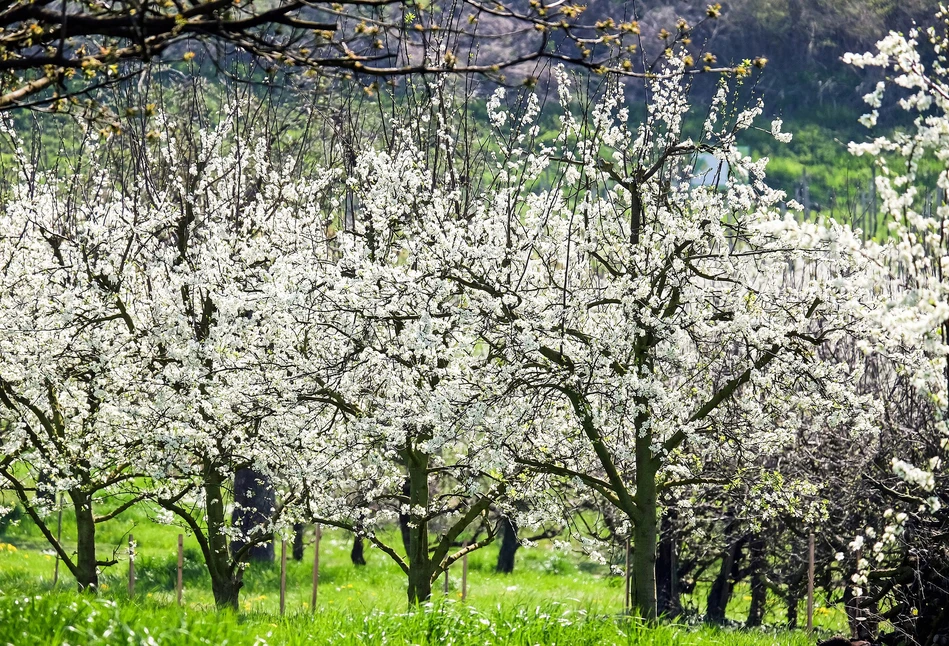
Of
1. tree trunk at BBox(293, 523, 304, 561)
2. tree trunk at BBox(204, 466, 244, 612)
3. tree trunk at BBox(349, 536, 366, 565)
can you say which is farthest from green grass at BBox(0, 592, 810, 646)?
tree trunk at BBox(349, 536, 366, 565)

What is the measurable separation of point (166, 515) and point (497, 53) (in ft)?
212

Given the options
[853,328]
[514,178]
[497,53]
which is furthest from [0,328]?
[497,53]

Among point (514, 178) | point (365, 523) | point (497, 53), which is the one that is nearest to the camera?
point (514, 178)

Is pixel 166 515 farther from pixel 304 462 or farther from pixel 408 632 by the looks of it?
pixel 408 632

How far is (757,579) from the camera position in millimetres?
18062

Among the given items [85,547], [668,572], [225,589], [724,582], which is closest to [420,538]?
[225,589]

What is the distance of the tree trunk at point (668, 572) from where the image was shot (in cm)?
1686

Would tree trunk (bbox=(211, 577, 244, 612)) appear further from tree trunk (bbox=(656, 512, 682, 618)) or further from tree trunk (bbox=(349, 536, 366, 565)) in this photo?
tree trunk (bbox=(349, 536, 366, 565))

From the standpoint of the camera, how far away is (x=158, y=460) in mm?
12562

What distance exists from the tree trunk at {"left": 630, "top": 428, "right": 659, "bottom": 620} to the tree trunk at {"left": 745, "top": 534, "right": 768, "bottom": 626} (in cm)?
660

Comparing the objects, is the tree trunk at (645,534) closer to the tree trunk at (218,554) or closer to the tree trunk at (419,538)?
the tree trunk at (419,538)

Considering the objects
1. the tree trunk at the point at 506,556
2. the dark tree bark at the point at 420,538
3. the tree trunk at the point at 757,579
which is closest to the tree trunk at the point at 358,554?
the tree trunk at the point at 506,556

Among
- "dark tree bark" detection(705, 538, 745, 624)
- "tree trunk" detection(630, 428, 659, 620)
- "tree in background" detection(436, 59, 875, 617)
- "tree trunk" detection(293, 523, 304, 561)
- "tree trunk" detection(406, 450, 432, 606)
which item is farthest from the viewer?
"tree trunk" detection(293, 523, 304, 561)

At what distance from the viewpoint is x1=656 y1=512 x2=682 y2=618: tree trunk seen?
55.3 ft
